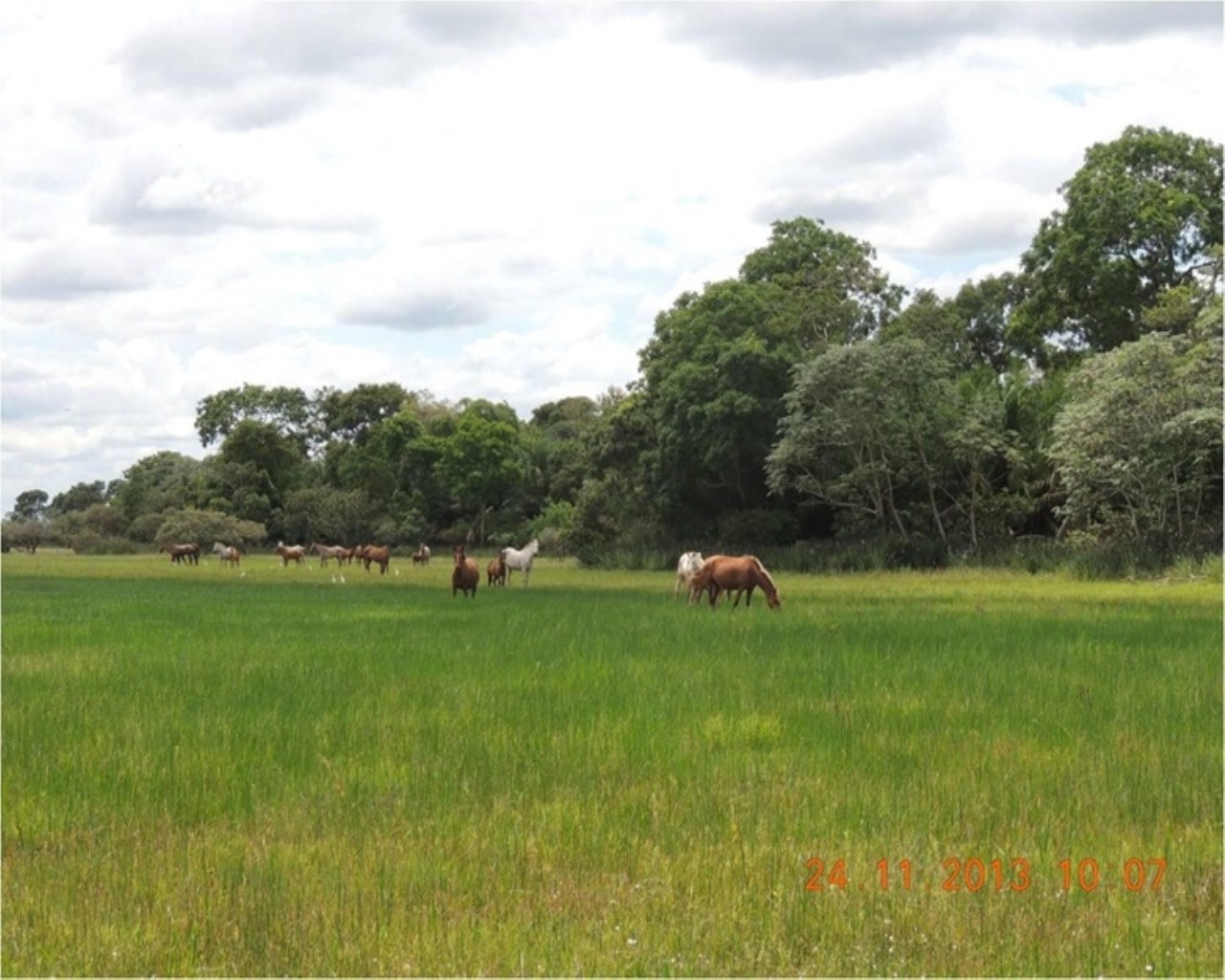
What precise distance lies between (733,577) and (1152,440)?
1817 centimetres

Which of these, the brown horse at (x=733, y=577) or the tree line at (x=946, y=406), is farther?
the tree line at (x=946, y=406)

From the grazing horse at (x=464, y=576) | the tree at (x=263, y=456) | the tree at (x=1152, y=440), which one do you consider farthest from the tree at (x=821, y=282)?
the tree at (x=263, y=456)

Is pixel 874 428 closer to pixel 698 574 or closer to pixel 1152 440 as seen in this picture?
pixel 1152 440

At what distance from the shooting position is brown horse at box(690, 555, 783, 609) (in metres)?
26.4

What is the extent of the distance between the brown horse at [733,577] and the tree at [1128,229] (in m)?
34.8

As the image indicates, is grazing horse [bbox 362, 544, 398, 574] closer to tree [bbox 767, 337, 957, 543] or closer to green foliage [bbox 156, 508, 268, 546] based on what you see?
tree [bbox 767, 337, 957, 543]

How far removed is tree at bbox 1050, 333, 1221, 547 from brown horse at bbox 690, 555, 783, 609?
53.9 feet

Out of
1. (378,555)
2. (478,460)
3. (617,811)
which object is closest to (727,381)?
(378,555)

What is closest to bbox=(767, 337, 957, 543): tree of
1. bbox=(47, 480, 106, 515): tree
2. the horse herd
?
the horse herd

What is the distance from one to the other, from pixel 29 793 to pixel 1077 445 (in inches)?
1454

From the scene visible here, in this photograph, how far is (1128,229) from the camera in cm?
5716

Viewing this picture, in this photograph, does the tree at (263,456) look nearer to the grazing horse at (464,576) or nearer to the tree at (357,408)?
the tree at (357,408)

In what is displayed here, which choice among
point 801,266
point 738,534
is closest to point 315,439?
point 801,266

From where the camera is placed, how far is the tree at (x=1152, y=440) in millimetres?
38812
